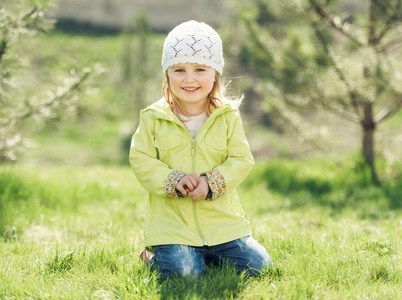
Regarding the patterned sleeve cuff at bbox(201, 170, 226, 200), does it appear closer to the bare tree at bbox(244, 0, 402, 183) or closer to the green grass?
the green grass

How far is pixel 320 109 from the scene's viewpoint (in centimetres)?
584

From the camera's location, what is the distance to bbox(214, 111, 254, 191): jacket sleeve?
9.06 feet

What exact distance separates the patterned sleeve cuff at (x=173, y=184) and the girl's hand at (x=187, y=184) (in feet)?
0.09

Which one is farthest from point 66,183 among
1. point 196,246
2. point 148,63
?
point 148,63

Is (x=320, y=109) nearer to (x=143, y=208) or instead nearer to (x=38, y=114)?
(x=143, y=208)

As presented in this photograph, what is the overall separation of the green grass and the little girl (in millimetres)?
163

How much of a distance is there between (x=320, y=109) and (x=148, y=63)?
4995 millimetres

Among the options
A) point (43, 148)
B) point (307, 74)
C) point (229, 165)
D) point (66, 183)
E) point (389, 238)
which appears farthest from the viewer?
point (43, 148)

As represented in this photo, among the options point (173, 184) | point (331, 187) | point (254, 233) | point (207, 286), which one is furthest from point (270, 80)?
point (207, 286)

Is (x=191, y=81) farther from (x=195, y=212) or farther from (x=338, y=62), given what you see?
(x=338, y=62)

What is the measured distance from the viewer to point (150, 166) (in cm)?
275

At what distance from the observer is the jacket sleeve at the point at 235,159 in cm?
276

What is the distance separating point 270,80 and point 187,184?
3482mm

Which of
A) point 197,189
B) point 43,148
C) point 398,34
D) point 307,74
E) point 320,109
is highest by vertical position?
point 398,34
